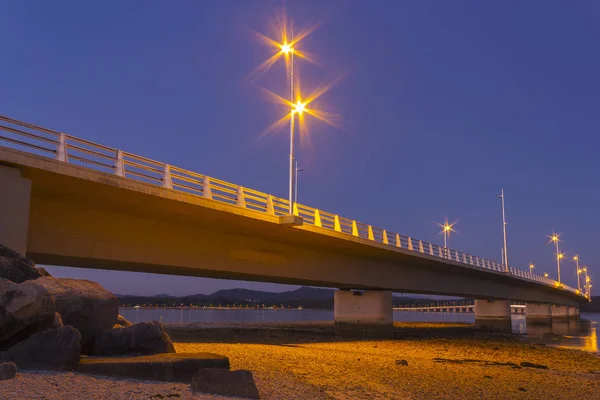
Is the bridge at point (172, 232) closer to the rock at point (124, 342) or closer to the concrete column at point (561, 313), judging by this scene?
the rock at point (124, 342)

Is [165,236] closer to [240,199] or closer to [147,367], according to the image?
[240,199]

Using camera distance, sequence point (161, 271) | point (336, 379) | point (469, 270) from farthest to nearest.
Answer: point (469, 270) → point (161, 271) → point (336, 379)

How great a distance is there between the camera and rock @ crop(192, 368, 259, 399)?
9.31 metres

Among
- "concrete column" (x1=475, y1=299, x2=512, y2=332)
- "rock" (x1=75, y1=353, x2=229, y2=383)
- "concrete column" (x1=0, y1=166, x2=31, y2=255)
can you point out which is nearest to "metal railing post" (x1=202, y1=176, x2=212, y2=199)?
"concrete column" (x1=0, y1=166, x2=31, y2=255)

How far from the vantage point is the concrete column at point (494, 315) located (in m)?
69.6

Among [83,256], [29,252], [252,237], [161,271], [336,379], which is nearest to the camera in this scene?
[336,379]

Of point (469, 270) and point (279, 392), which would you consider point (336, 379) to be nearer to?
point (279, 392)

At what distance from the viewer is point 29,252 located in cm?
1828

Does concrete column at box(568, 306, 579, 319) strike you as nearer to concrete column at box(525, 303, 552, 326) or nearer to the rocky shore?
concrete column at box(525, 303, 552, 326)

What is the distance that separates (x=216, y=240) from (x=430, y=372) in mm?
13044

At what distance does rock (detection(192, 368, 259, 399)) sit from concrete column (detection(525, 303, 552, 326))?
98.5 m

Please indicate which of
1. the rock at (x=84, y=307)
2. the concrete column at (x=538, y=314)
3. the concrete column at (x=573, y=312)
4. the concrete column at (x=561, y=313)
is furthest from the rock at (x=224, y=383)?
the concrete column at (x=573, y=312)

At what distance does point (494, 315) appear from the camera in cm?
7075

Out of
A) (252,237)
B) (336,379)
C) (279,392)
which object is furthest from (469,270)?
(279,392)
